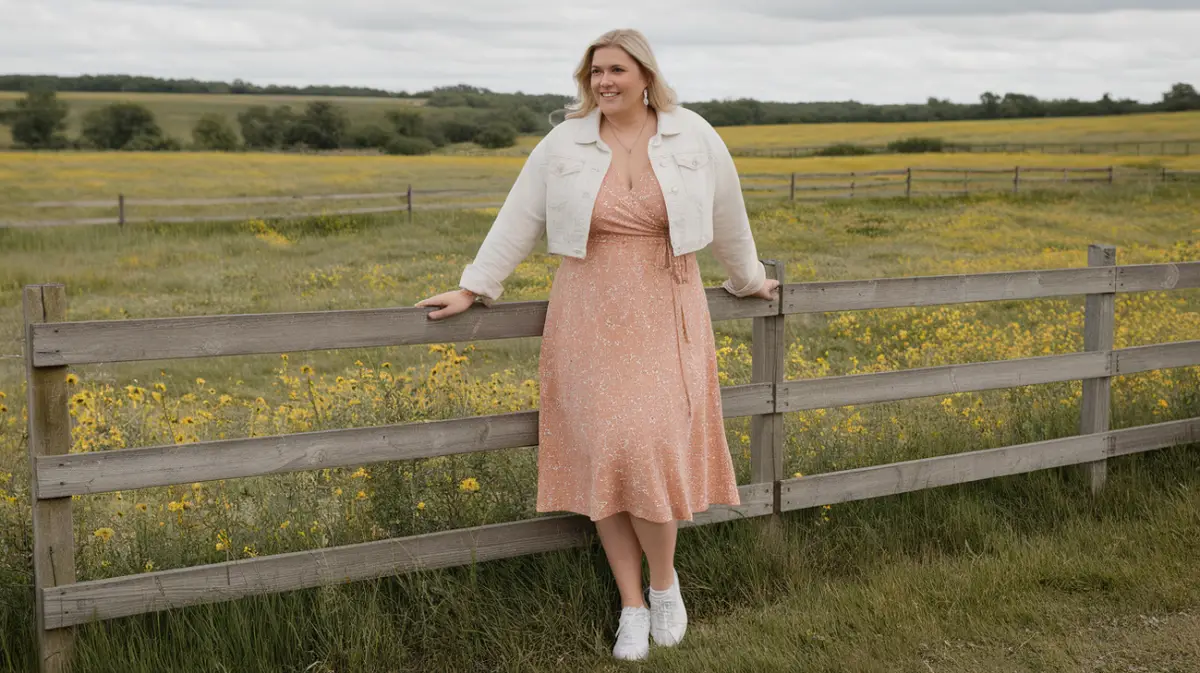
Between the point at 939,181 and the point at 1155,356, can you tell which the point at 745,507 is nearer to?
the point at 1155,356

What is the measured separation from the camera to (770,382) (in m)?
4.73

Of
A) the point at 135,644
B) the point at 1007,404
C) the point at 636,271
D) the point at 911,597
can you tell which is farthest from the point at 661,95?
the point at 1007,404

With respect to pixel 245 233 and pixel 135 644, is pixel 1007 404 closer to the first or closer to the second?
pixel 135 644

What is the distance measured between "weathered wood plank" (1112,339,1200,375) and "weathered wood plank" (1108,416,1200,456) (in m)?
0.30

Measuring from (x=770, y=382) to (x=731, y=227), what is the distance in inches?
34.1

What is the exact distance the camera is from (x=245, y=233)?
81.0ft

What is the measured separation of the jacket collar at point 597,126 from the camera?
12.7ft

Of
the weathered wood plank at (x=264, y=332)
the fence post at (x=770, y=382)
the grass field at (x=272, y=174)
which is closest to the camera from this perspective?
the weathered wood plank at (x=264, y=332)

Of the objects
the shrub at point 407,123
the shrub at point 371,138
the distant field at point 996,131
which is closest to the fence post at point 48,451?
the shrub at point 371,138

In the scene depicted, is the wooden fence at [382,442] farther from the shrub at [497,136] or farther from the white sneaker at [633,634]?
the shrub at [497,136]

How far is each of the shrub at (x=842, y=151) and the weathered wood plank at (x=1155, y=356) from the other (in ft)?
187

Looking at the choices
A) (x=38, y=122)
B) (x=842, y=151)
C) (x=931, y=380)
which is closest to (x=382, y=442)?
(x=931, y=380)

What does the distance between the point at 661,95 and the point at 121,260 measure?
18.1m

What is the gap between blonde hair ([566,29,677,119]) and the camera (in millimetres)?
3758
